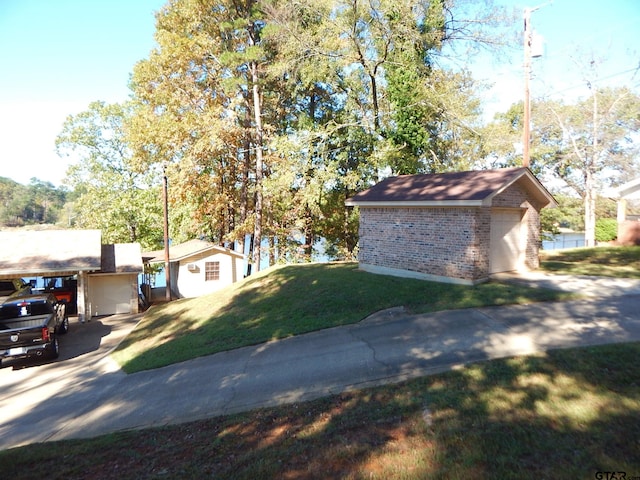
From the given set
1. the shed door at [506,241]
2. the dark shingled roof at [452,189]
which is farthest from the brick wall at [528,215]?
the dark shingled roof at [452,189]

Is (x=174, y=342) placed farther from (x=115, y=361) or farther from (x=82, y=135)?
(x=82, y=135)

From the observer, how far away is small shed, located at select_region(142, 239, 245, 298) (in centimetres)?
2531

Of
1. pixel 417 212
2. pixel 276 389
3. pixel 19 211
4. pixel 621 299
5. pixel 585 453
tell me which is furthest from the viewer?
pixel 19 211

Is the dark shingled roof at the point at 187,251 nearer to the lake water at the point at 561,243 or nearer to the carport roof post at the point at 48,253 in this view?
the carport roof post at the point at 48,253

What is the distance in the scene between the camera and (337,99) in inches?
1142

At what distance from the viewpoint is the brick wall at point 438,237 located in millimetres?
12039

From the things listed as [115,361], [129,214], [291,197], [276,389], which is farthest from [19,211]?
[276,389]

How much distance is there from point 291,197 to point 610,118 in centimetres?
2296

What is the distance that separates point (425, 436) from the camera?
15.4 ft

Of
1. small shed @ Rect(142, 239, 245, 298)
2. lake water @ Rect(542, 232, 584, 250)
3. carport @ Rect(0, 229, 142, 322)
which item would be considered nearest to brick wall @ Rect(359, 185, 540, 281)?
small shed @ Rect(142, 239, 245, 298)

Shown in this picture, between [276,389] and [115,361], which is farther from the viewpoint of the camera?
[115,361]

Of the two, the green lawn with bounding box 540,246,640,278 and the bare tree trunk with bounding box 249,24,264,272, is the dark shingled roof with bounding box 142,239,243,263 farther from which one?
the green lawn with bounding box 540,246,640,278

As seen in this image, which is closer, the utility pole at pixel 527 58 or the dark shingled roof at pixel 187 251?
the utility pole at pixel 527 58

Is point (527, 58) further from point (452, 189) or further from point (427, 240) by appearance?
point (427, 240)
